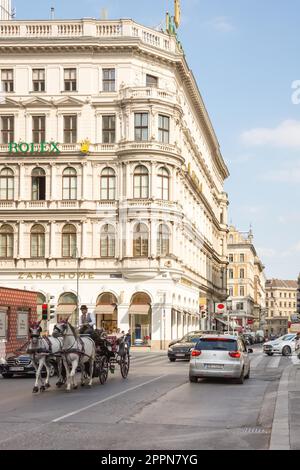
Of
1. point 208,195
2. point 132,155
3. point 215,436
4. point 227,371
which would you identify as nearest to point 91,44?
point 132,155

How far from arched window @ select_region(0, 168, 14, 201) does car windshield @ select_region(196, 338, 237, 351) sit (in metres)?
39.8

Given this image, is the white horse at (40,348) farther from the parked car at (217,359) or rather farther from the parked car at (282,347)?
the parked car at (282,347)

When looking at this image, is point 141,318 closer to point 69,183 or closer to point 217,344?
point 69,183

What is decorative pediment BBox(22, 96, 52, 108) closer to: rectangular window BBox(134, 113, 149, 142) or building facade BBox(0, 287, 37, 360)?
rectangular window BBox(134, 113, 149, 142)

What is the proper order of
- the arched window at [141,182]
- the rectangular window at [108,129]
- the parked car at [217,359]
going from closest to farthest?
the parked car at [217,359] → the arched window at [141,182] → the rectangular window at [108,129]

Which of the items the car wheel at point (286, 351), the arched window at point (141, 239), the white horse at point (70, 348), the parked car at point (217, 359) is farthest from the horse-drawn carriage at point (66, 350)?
the arched window at point (141, 239)

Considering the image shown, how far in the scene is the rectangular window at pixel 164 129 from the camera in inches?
2437

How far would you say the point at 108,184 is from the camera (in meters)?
62.1

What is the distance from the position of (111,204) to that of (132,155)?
404 cm

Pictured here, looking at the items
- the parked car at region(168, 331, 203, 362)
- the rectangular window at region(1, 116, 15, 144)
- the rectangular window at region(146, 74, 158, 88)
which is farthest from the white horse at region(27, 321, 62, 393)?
the rectangular window at region(146, 74, 158, 88)

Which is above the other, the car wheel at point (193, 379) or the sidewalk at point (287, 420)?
the sidewalk at point (287, 420)

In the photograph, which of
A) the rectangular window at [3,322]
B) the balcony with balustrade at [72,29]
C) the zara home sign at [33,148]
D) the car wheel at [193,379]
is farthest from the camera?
the balcony with balustrade at [72,29]

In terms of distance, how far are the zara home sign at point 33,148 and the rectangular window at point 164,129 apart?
7.89m
